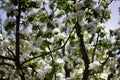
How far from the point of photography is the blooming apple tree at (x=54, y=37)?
9078 mm

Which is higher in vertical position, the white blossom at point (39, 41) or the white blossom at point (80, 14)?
the white blossom at point (80, 14)

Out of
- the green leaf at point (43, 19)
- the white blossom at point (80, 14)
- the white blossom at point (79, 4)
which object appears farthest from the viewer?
the green leaf at point (43, 19)

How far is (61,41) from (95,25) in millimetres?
1307

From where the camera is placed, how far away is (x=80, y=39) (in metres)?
10.1

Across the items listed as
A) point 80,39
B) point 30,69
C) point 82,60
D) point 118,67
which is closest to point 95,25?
point 80,39

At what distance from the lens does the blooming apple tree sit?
9.08 meters

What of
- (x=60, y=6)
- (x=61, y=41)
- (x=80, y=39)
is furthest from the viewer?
(x=80, y=39)

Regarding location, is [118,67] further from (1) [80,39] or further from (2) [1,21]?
(2) [1,21]

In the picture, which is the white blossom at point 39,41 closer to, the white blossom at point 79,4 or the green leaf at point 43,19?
the green leaf at point 43,19

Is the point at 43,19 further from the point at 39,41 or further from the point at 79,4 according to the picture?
the point at 79,4

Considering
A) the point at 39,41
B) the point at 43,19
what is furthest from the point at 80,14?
the point at 39,41

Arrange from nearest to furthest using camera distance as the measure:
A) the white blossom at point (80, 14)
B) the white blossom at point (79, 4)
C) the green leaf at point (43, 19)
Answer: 1. the white blossom at point (80, 14)
2. the white blossom at point (79, 4)
3. the green leaf at point (43, 19)

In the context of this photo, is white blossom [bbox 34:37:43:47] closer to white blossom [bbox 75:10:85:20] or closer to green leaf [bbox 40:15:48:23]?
green leaf [bbox 40:15:48:23]

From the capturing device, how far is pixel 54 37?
8828mm
